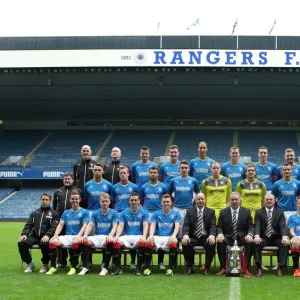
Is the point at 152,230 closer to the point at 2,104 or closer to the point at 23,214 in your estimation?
the point at 23,214

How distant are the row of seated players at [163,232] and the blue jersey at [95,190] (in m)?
0.45

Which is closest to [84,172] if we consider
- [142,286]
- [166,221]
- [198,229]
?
[166,221]

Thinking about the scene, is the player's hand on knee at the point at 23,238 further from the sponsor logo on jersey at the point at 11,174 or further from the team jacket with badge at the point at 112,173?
the sponsor logo on jersey at the point at 11,174

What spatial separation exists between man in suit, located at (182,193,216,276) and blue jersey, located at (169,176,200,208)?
0.75m

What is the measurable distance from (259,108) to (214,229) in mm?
25738

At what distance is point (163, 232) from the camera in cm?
1011

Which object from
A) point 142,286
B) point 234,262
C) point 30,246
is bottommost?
point 142,286

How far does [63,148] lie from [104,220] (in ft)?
89.1

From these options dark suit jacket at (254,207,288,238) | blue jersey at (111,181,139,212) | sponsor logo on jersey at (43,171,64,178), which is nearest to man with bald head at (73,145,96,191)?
blue jersey at (111,181,139,212)

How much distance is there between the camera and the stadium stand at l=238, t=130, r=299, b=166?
3472 centimetres

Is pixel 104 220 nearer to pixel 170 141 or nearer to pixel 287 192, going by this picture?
pixel 287 192

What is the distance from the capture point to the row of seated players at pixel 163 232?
31.4ft

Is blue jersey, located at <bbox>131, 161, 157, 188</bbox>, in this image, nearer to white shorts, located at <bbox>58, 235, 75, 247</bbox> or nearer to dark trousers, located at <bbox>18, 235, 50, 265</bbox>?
white shorts, located at <bbox>58, 235, 75, 247</bbox>

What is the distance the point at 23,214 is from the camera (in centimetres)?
3231
